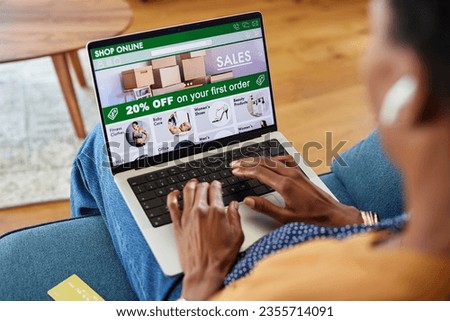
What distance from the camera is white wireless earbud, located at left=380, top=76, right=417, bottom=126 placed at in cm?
53

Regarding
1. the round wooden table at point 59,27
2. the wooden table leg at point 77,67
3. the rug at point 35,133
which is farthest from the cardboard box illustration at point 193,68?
the wooden table leg at point 77,67

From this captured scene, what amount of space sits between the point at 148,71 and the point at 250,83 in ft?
0.63

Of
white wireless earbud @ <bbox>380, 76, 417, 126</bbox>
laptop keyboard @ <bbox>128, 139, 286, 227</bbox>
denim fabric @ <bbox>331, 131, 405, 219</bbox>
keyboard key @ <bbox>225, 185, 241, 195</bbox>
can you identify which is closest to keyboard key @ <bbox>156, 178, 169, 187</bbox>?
laptop keyboard @ <bbox>128, 139, 286, 227</bbox>

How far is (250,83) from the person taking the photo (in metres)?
1.16

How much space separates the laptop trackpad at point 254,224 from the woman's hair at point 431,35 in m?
0.52

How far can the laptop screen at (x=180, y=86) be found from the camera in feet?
3.51

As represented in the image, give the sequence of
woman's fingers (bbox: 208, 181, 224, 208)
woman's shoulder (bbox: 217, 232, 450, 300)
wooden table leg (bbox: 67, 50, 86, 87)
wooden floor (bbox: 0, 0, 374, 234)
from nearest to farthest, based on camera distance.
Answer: woman's shoulder (bbox: 217, 232, 450, 300) → woman's fingers (bbox: 208, 181, 224, 208) → wooden floor (bbox: 0, 0, 374, 234) → wooden table leg (bbox: 67, 50, 86, 87)

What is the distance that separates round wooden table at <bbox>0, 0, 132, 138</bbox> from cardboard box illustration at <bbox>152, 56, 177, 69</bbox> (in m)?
0.69

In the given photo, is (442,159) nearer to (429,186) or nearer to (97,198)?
(429,186)

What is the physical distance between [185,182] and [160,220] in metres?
0.10

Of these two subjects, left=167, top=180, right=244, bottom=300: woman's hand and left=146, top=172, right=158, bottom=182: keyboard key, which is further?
left=146, top=172, right=158, bottom=182: keyboard key

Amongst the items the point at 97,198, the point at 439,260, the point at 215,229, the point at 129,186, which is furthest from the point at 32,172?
the point at 439,260


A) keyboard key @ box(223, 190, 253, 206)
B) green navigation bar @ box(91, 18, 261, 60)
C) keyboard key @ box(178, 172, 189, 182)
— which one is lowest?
keyboard key @ box(223, 190, 253, 206)

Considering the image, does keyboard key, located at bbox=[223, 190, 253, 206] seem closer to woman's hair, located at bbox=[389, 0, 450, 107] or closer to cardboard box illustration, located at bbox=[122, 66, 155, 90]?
cardboard box illustration, located at bbox=[122, 66, 155, 90]
